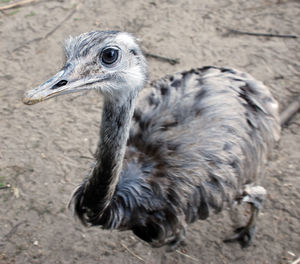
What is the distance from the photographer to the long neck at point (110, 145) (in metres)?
2.23

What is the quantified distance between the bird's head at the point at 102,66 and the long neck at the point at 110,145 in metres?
0.07

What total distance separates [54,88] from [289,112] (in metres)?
2.61

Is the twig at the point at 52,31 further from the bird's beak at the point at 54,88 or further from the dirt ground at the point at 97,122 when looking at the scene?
the bird's beak at the point at 54,88

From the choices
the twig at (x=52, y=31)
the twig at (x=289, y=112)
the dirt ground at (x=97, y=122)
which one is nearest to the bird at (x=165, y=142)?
the dirt ground at (x=97, y=122)

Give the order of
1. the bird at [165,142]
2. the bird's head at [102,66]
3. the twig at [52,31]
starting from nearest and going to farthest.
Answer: the bird's head at [102,66]
the bird at [165,142]
the twig at [52,31]

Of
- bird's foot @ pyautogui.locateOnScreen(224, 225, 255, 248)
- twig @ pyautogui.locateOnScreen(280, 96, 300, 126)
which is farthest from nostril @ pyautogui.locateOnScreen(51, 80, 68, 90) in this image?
twig @ pyautogui.locateOnScreen(280, 96, 300, 126)

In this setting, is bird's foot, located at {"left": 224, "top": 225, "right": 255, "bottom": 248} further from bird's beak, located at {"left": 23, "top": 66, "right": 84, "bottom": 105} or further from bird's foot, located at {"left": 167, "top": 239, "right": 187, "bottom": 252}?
bird's beak, located at {"left": 23, "top": 66, "right": 84, "bottom": 105}

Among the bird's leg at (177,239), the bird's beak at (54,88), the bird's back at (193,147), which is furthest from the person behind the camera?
the bird's leg at (177,239)

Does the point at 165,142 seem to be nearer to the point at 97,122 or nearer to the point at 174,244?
the point at 174,244

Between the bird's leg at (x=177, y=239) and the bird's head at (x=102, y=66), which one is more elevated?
the bird's head at (x=102, y=66)

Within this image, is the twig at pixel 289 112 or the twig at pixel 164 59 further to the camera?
the twig at pixel 164 59

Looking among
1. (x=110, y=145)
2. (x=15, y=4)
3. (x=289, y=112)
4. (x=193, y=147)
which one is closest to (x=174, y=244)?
(x=193, y=147)

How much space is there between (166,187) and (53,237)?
3.36 ft

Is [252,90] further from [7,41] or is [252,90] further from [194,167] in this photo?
[7,41]
